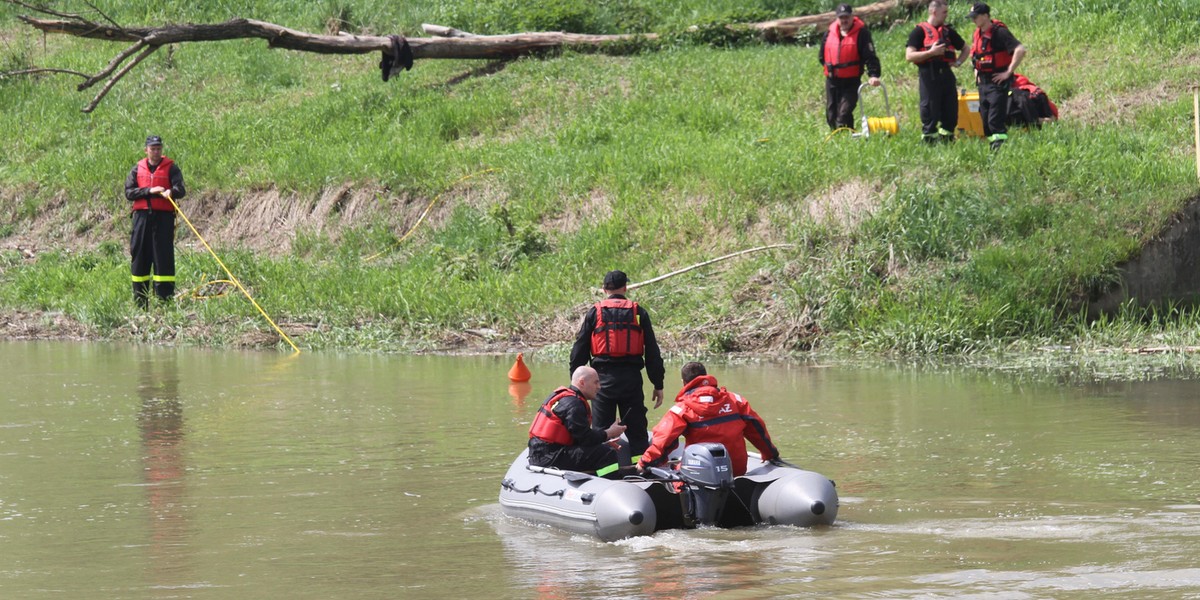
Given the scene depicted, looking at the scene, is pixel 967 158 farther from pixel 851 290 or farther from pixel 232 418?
pixel 232 418

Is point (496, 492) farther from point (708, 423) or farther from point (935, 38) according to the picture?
point (935, 38)

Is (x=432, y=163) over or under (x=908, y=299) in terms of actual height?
over

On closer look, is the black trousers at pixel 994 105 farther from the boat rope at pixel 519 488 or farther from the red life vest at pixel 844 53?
the boat rope at pixel 519 488

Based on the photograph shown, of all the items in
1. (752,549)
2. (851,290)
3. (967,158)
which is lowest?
(752,549)

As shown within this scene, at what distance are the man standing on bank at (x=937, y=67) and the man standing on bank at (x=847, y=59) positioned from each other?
0.63 metres

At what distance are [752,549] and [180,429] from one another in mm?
6022

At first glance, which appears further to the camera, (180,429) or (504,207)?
(504,207)

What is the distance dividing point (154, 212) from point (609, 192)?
18.8ft

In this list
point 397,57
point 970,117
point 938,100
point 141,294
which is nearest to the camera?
point 938,100

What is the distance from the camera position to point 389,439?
12.4m

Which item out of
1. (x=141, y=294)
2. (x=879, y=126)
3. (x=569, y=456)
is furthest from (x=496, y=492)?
(x=141, y=294)

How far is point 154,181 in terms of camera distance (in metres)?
19.9

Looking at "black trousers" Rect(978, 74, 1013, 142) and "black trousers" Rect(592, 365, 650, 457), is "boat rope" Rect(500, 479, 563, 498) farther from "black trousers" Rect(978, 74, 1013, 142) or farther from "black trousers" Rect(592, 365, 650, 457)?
"black trousers" Rect(978, 74, 1013, 142)

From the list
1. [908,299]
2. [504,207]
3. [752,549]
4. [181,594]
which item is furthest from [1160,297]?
[181,594]
